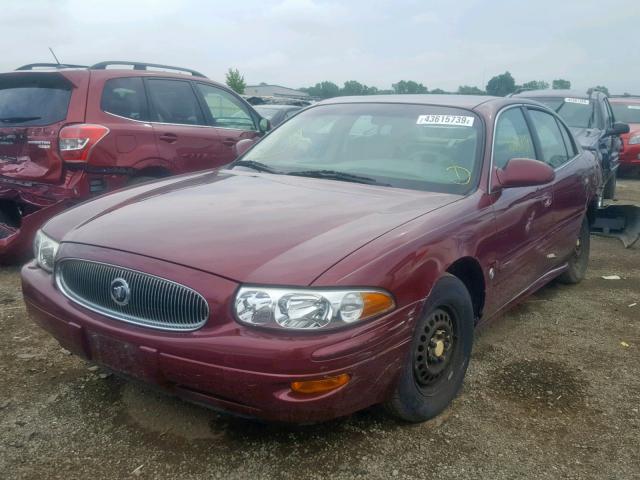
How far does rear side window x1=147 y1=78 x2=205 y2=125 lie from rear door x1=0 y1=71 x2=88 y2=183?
0.70 m

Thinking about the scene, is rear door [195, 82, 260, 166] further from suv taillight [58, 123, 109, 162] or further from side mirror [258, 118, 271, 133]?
suv taillight [58, 123, 109, 162]

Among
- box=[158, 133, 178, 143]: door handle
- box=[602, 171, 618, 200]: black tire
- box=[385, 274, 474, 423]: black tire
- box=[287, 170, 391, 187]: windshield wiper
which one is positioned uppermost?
box=[158, 133, 178, 143]: door handle

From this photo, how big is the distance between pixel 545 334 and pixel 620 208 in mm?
3058

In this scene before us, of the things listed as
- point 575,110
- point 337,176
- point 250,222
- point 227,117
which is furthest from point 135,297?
point 575,110

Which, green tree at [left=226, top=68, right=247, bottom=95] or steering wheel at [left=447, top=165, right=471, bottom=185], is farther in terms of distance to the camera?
green tree at [left=226, top=68, right=247, bottom=95]

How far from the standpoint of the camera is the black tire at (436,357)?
2682mm

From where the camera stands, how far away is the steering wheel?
3350 millimetres

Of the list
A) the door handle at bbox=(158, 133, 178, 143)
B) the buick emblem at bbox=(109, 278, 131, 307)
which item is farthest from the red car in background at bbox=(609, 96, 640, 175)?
the buick emblem at bbox=(109, 278, 131, 307)

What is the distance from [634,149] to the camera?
12344 millimetres

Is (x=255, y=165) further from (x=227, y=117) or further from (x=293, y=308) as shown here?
(x=227, y=117)

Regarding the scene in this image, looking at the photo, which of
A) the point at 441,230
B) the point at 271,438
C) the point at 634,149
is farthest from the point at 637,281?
the point at 634,149

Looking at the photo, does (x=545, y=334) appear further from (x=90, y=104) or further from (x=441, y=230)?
(x=90, y=104)

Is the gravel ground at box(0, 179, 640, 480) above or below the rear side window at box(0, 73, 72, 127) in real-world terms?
below

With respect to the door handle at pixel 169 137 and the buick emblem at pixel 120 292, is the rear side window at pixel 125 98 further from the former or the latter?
the buick emblem at pixel 120 292
